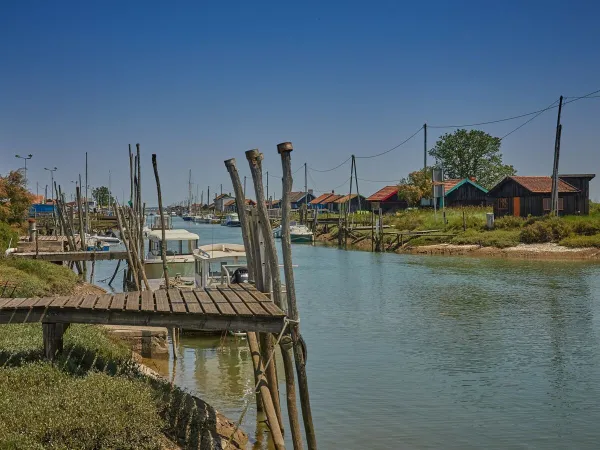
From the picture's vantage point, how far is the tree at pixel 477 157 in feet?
327

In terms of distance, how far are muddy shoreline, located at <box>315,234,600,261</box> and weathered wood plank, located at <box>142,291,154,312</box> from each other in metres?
38.6

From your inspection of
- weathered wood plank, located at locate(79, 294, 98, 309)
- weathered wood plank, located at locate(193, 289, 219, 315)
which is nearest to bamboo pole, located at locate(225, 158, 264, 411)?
weathered wood plank, located at locate(193, 289, 219, 315)

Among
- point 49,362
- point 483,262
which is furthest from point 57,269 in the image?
point 483,262

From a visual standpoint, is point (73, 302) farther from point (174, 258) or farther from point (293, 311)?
point (174, 258)

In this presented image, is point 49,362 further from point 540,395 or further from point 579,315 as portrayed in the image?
point 579,315

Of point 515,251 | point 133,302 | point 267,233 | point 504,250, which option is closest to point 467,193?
point 504,250

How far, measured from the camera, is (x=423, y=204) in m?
76.6

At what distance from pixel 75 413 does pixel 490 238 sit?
45.8 metres

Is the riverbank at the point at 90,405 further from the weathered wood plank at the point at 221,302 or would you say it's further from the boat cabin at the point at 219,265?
the boat cabin at the point at 219,265

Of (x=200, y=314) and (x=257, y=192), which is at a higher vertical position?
(x=257, y=192)

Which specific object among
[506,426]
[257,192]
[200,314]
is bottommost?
[506,426]

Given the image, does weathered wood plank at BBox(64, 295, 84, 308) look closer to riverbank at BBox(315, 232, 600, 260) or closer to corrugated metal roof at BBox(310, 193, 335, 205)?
riverbank at BBox(315, 232, 600, 260)

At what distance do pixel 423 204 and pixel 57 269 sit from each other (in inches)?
2151

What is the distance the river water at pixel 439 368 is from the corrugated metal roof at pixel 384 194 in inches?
1992
